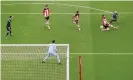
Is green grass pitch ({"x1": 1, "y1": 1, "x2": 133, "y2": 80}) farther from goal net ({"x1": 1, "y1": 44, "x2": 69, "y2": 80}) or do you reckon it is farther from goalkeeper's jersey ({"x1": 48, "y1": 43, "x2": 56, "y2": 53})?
goalkeeper's jersey ({"x1": 48, "y1": 43, "x2": 56, "y2": 53})

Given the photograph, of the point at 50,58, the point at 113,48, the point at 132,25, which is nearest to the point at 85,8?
the point at 132,25

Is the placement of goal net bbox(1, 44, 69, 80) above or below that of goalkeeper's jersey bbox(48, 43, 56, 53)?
below

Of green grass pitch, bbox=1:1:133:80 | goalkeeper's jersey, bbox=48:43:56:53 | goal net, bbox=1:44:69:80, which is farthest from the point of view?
green grass pitch, bbox=1:1:133:80

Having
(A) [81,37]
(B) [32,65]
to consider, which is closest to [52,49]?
(B) [32,65]

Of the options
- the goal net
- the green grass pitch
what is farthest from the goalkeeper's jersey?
the green grass pitch

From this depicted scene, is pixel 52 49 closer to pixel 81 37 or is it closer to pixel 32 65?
pixel 32 65

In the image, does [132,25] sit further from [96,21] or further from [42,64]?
[42,64]

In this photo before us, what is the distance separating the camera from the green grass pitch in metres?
23.0

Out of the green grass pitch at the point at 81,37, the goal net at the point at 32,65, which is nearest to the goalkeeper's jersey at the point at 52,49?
the goal net at the point at 32,65

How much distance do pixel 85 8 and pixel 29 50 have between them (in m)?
7.94

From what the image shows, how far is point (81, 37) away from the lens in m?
27.2

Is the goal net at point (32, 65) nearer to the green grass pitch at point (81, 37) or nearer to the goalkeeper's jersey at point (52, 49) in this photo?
the green grass pitch at point (81, 37)

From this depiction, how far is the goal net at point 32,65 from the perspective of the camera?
21953mm

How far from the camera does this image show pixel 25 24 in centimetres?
2888
